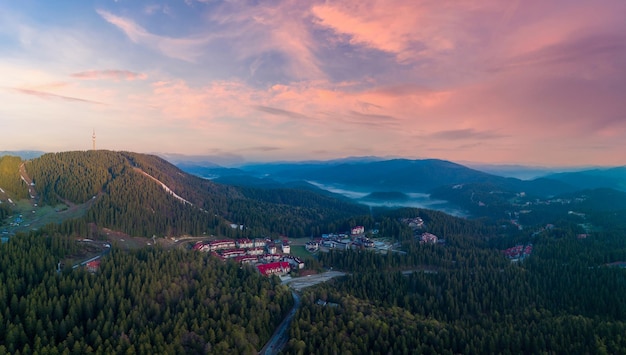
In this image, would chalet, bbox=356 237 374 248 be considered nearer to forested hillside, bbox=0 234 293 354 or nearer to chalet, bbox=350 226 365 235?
chalet, bbox=350 226 365 235

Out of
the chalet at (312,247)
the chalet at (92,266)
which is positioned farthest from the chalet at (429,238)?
the chalet at (92,266)

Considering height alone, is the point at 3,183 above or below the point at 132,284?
above

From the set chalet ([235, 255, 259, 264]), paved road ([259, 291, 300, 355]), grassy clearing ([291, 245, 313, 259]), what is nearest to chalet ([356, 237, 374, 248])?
grassy clearing ([291, 245, 313, 259])

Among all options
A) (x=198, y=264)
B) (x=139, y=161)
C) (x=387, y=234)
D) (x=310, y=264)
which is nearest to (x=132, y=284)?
(x=198, y=264)

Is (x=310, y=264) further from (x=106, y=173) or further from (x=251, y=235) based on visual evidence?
(x=106, y=173)

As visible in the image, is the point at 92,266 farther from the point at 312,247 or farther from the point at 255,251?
the point at 312,247
